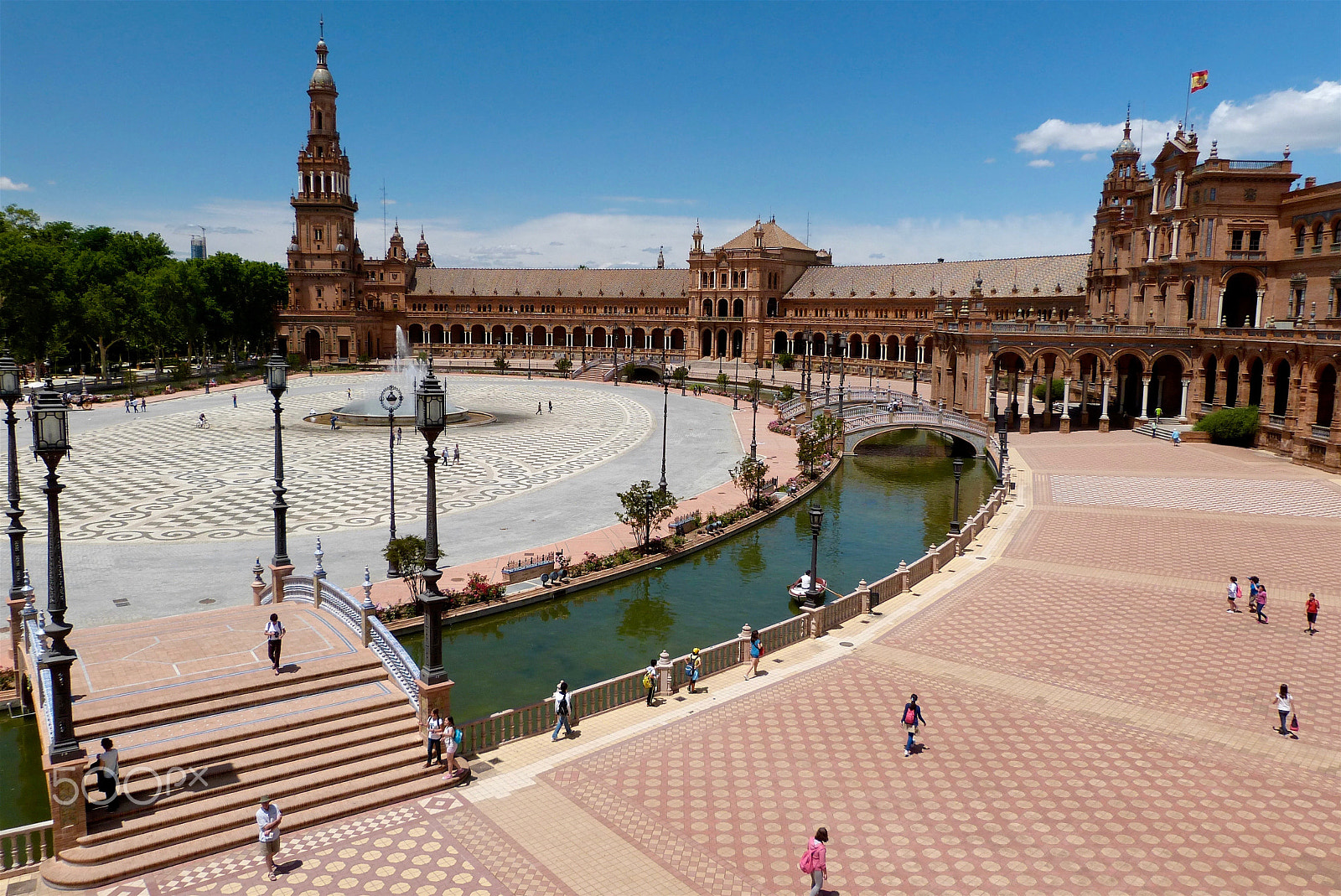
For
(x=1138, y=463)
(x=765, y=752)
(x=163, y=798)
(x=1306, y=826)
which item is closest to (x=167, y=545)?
(x=163, y=798)

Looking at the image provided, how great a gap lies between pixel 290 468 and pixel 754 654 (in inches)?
1357

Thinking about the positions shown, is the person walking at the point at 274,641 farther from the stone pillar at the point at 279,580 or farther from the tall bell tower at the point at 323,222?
the tall bell tower at the point at 323,222

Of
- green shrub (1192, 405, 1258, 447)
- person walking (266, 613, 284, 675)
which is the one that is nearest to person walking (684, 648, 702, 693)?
person walking (266, 613, 284, 675)

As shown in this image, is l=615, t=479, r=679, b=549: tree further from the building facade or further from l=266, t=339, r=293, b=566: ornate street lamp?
the building facade

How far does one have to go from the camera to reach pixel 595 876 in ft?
44.3

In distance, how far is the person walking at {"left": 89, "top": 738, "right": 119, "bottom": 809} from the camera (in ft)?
47.0

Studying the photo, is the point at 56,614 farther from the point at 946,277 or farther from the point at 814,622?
the point at 946,277

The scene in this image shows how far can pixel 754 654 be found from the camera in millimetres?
21984

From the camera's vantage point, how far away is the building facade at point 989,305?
57.5m

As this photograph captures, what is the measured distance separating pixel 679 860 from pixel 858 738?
217 inches

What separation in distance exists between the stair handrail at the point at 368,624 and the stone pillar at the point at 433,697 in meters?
0.38

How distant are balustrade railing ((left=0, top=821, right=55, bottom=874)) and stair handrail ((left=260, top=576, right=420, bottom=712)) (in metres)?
5.79

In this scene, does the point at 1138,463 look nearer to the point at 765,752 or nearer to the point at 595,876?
the point at 765,752

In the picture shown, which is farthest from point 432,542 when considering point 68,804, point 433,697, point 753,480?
point 753,480
